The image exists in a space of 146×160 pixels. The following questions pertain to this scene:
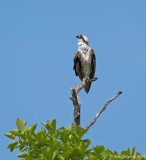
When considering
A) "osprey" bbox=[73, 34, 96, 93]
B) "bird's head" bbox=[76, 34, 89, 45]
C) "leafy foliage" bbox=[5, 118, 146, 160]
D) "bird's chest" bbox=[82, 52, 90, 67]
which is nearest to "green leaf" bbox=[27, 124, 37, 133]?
"leafy foliage" bbox=[5, 118, 146, 160]

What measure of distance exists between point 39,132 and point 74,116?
240cm

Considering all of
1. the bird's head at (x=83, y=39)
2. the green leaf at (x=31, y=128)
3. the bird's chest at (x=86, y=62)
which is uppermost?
the bird's head at (x=83, y=39)

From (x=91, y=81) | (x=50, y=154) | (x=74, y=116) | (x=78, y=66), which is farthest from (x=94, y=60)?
(x=50, y=154)

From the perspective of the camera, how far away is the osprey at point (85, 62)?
10.6 meters

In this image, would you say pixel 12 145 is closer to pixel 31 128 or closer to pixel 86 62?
pixel 31 128

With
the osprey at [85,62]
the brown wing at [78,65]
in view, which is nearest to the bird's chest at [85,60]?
the osprey at [85,62]

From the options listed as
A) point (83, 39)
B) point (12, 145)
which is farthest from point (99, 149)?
point (83, 39)

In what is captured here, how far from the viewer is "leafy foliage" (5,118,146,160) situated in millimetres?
4395

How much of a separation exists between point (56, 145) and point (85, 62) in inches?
246

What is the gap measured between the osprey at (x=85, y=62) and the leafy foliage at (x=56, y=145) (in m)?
5.62

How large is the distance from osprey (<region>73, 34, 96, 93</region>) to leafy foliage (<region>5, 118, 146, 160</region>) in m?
5.62

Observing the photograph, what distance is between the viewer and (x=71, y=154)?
4.46 meters

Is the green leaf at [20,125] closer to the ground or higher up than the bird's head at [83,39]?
closer to the ground

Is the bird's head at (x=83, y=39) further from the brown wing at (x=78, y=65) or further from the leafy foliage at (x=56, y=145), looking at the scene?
the leafy foliage at (x=56, y=145)
